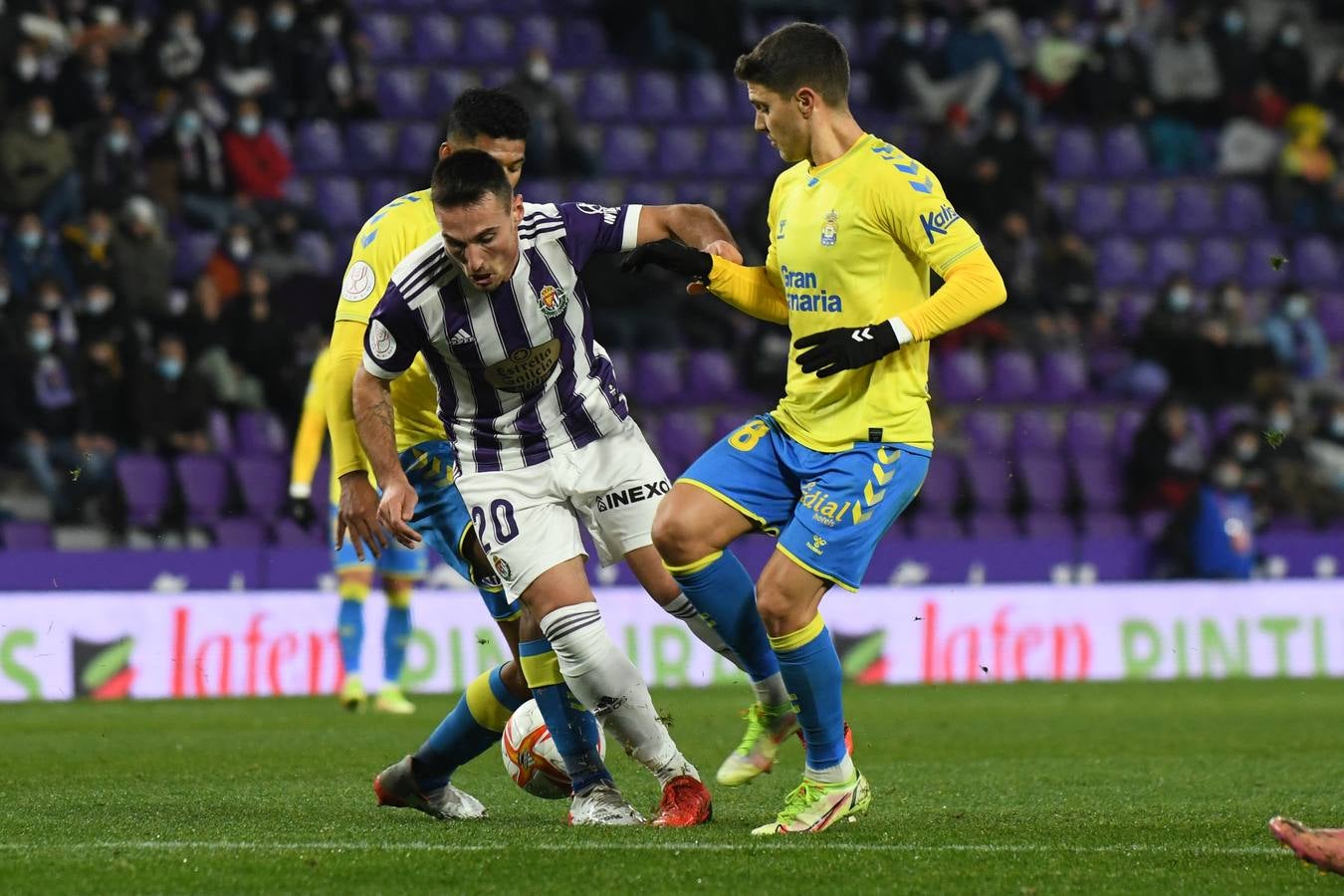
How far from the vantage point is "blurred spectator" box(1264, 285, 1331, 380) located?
720 inches

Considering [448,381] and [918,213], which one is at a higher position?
[918,213]

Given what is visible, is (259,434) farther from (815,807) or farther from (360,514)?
(815,807)

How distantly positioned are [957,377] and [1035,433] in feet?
2.61

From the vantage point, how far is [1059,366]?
17984 mm

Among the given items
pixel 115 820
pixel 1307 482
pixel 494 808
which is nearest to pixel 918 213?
pixel 494 808

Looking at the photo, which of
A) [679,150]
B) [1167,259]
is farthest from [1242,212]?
[679,150]

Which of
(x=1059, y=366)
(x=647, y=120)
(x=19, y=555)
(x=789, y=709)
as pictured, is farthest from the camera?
(x=647, y=120)

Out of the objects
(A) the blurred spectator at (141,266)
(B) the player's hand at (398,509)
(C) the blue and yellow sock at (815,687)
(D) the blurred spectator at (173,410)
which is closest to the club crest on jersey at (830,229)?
(C) the blue and yellow sock at (815,687)

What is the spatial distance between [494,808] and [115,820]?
131cm

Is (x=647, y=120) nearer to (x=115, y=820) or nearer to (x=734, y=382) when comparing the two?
(x=734, y=382)

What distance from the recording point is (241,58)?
1762cm

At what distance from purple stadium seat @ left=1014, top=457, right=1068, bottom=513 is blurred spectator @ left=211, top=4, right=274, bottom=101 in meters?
7.06

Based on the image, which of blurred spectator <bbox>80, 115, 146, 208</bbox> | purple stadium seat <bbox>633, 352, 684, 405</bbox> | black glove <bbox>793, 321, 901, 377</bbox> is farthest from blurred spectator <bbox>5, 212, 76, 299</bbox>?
black glove <bbox>793, 321, 901, 377</bbox>

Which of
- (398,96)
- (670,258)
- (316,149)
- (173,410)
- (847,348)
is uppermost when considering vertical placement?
(398,96)
